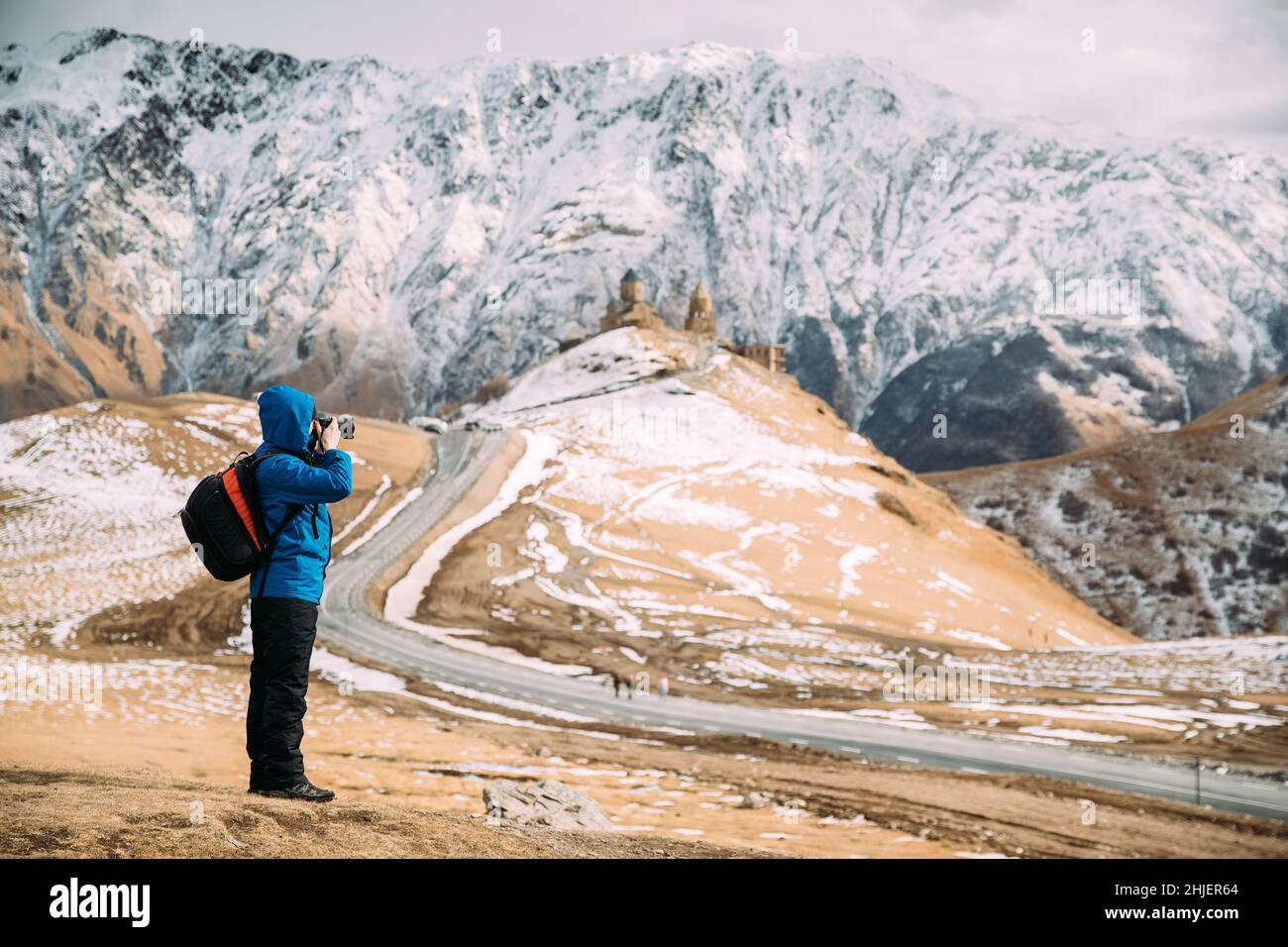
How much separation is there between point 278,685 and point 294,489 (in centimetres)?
180

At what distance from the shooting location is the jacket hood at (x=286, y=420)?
34.3ft

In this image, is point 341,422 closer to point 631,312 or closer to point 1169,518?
point 1169,518

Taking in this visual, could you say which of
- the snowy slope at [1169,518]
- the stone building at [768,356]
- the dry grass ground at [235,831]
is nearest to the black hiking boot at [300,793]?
the dry grass ground at [235,831]

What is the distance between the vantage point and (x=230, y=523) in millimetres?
9938

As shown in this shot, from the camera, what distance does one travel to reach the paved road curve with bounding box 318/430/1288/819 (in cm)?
2888

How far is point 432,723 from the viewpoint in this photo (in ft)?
106

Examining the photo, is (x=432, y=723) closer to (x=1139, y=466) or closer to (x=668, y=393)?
(x=668, y=393)

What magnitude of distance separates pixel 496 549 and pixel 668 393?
44.4 m

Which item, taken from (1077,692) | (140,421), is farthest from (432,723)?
(140,421)

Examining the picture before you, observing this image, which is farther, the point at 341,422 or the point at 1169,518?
the point at 1169,518

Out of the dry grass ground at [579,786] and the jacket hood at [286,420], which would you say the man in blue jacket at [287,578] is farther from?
the dry grass ground at [579,786]

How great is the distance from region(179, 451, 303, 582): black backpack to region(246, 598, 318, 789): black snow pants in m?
0.46
